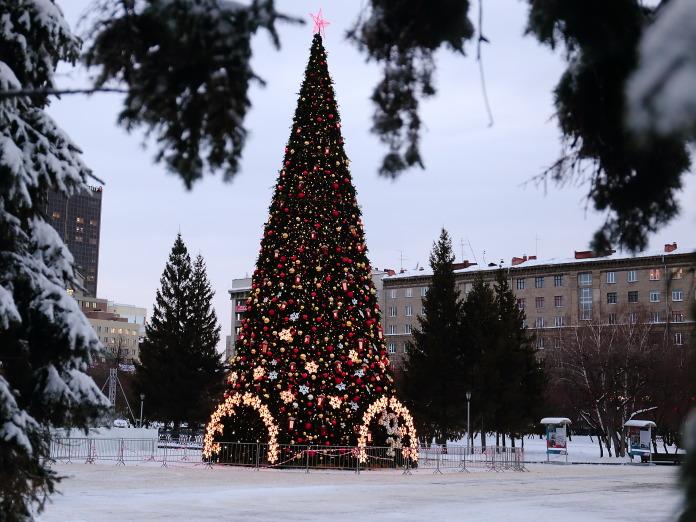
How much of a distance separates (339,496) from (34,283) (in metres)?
12.5

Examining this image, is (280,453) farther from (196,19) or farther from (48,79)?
(196,19)

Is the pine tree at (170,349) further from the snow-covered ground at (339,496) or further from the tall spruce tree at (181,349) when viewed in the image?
the snow-covered ground at (339,496)

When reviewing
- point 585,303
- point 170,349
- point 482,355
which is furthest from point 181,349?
point 585,303

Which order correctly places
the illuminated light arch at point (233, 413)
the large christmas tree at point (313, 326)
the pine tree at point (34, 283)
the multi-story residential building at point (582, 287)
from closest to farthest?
the pine tree at point (34, 283) → the illuminated light arch at point (233, 413) → the large christmas tree at point (313, 326) → the multi-story residential building at point (582, 287)

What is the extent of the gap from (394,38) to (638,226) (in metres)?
1.90

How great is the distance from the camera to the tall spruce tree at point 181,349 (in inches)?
2350

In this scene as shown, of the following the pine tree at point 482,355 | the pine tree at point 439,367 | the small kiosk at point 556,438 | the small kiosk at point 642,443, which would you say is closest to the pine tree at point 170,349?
the pine tree at point 439,367

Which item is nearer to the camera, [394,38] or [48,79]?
[394,38]

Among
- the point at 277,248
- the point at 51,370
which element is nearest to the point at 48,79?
the point at 51,370

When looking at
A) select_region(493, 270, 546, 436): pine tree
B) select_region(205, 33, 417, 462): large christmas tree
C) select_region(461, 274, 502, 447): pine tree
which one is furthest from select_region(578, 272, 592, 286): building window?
select_region(205, 33, 417, 462): large christmas tree

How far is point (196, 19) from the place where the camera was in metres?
4.84

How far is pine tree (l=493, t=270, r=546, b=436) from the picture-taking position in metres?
51.4

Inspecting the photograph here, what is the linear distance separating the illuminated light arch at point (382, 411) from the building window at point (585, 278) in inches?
2734

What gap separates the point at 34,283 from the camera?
344 inches
